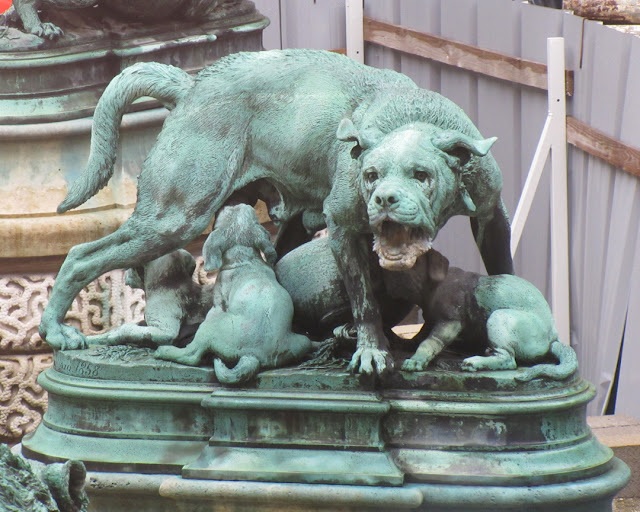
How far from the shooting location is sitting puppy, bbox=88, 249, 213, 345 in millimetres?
5438

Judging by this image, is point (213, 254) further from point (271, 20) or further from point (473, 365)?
point (271, 20)

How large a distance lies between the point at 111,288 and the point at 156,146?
201cm

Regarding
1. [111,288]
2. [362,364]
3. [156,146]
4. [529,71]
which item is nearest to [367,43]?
[529,71]

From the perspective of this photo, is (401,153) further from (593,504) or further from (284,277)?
(593,504)

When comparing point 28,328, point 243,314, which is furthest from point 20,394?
point 243,314

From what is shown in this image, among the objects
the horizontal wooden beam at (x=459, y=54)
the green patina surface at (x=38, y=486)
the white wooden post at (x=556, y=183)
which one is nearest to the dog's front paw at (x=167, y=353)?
the green patina surface at (x=38, y=486)

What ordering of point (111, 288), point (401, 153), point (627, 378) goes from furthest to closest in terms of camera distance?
point (111, 288)
point (627, 378)
point (401, 153)

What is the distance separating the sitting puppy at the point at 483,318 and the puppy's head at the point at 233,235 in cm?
50

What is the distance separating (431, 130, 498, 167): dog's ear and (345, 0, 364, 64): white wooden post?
501cm

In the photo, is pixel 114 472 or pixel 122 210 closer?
pixel 114 472

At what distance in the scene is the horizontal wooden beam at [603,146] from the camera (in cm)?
659

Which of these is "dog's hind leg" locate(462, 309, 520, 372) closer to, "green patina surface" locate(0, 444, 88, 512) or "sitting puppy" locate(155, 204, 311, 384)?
"sitting puppy" locate(155, 204, 311, 384)

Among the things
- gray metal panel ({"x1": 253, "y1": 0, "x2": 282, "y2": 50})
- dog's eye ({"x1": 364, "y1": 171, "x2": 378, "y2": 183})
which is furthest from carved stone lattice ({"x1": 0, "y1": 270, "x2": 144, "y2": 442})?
gray metal panel ({"x1": 253, "y1": 0, "x2": 282, "y2": 50})

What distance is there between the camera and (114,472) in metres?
5.07
